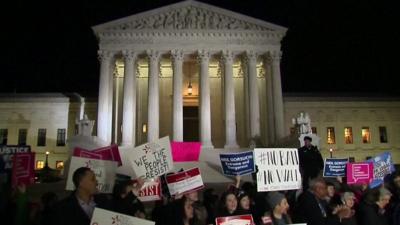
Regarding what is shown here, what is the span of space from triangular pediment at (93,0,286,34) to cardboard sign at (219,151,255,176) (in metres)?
32.5

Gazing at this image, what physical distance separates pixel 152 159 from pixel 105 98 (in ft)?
115

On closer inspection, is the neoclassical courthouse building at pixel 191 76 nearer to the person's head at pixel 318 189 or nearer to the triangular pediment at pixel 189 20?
the triangular pediment at pixel 189 20


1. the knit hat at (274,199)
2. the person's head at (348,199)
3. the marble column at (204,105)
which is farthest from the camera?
the marble column at (204,105)

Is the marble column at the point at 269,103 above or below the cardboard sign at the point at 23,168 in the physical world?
above

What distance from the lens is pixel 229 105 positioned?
44.8 m

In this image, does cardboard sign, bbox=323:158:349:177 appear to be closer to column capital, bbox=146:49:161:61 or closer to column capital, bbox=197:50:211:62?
column capital, bbox=197:50:211:62

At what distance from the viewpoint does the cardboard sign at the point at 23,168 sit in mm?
13062

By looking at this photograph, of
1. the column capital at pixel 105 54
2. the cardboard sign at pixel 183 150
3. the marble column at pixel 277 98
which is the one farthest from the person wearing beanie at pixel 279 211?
the column capital at pixel 105 54

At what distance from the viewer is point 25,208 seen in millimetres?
10789

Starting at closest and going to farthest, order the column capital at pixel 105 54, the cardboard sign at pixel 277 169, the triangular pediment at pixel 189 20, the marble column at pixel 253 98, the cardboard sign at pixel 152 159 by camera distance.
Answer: the cardboard sign at pixel 277 169 → the cardboard sign at pixel 152 159 → the marble column at pixel 253 98 → the column capital at pixel 105 54 → the triangular pediment at pixel 189 20

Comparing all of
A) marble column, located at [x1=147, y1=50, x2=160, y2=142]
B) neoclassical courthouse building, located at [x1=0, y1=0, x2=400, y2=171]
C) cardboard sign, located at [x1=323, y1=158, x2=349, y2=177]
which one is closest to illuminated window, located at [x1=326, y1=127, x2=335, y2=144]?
neoclassical courthouse building, located at [x1=0, y1=0, x2=400, y2=171]

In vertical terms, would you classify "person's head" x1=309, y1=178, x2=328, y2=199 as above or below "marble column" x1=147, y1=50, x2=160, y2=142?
below

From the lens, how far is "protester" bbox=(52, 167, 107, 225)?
6.60 meters

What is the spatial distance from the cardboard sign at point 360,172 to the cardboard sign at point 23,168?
1114 centimetres
